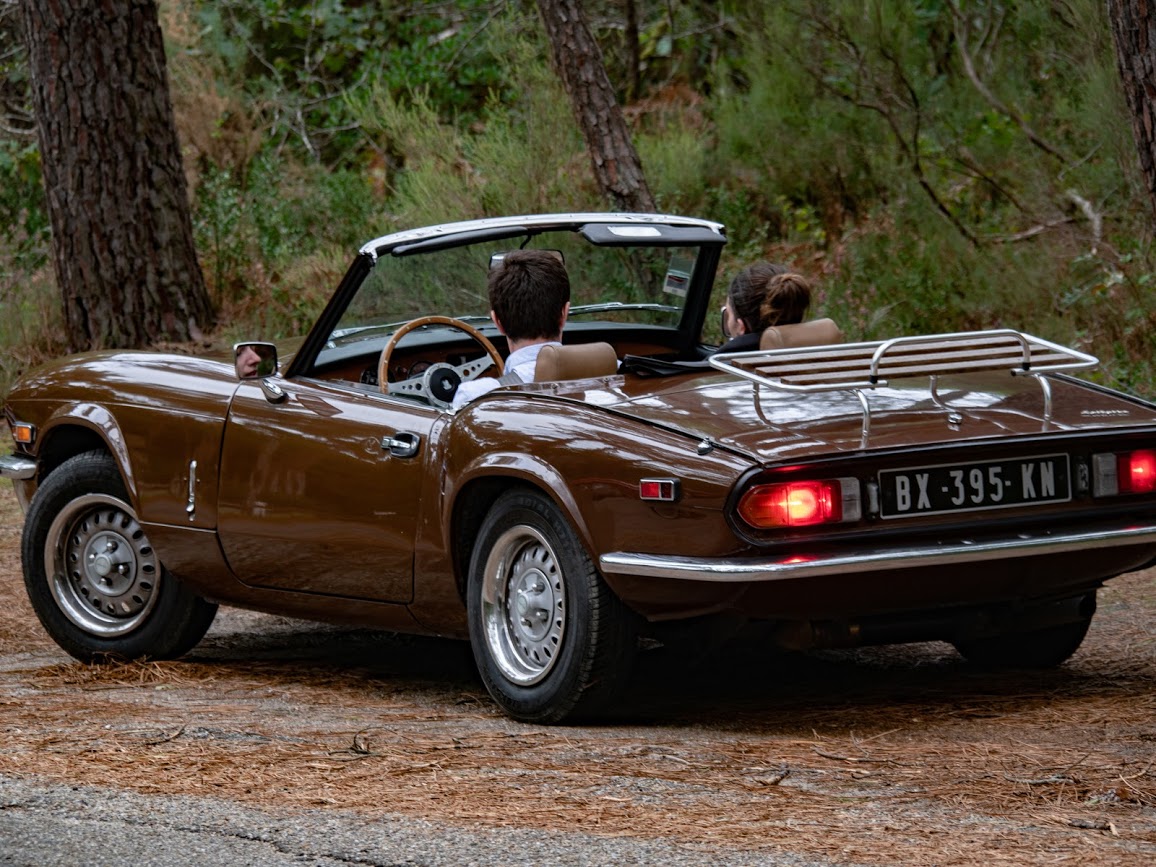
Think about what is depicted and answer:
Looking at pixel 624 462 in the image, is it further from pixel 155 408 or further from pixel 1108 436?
pixel 155 408

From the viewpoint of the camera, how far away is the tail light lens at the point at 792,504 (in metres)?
4.59

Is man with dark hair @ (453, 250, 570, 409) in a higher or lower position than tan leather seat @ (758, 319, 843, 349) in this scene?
higher

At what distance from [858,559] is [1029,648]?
1.60 m

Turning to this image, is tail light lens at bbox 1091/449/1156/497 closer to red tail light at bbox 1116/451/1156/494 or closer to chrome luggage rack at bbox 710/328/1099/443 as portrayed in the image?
red tail light at bbox 1116/451/1156/494

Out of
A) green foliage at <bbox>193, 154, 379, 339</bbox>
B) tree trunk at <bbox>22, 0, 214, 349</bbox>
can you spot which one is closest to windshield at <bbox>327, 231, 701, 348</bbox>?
tree trunk at <bbox>22, 0, 214, 349</bbox>

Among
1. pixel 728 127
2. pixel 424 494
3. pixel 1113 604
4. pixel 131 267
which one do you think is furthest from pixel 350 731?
pixel 728 127

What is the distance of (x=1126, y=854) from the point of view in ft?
11.5

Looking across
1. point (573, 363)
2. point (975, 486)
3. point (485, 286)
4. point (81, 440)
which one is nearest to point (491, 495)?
point (573, 363)

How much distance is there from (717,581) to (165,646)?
2.73 meters

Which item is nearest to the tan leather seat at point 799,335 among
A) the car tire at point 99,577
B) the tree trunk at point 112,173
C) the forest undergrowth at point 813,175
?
the car tire at point 99,577

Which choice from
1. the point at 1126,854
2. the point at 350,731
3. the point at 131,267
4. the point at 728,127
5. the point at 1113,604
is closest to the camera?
the point at 1126,854

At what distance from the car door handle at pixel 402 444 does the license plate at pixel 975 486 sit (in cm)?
153

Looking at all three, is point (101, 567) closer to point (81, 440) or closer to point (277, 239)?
point (81, 440)

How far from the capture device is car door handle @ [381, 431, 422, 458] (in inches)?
217
